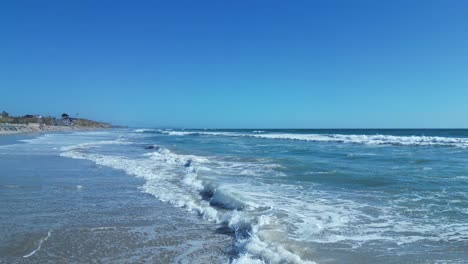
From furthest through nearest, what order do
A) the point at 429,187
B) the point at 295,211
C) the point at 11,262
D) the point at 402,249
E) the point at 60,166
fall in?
the point at 60,166 < the point at 429,187 < the point at 295,211 < the point at 402,249 < the point at 11,262

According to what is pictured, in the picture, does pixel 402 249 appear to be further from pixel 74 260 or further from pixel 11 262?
pixel 11 262

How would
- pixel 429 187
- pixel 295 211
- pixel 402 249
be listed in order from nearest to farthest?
1. pixel 402 249
2. pixel 295 211
3. pixel 429 187

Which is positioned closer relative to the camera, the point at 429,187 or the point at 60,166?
the point at 429,187

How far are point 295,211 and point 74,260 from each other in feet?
16.2

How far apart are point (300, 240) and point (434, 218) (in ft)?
11.0

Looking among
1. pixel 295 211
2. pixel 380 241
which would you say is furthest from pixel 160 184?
pixel 380 241

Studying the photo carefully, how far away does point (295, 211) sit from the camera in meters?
9.16

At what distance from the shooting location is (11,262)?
5773 mm

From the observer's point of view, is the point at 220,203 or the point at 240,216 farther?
the point at 220,203

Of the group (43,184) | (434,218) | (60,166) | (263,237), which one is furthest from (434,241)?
(60,166)

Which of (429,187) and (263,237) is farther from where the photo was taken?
(429,187)

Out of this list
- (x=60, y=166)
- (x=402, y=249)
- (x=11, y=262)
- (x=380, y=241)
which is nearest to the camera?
(x=11, y=262)

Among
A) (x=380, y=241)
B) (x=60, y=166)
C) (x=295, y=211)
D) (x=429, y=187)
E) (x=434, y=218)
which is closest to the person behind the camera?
(x=380, y=241)

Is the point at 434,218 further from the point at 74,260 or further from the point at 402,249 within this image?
the point at 74,260
